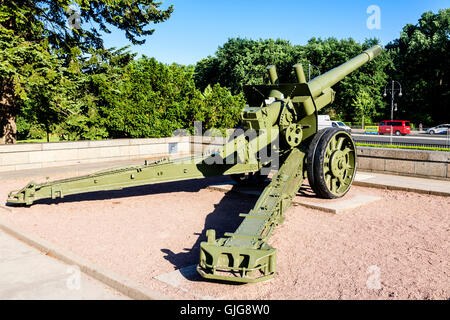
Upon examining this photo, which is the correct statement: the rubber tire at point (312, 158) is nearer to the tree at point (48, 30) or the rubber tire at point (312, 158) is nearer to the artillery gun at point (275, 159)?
the artillery gun at point (275, 159)

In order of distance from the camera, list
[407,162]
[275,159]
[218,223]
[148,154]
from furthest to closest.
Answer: [148,154]
[407,162]
[275,159]
[218,223]

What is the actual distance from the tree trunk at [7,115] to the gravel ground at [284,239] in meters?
6.31

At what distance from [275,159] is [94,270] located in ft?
14.8

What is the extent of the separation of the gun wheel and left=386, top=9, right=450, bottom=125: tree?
143 ft

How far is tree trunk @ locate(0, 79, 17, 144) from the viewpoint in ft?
48.7

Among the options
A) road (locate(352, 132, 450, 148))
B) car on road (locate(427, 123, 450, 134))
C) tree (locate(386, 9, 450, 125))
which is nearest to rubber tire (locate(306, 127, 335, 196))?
road (locate(352, 132, 450, 148))

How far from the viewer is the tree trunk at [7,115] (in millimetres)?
14836

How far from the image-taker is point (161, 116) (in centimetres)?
1891

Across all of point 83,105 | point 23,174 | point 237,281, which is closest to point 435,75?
point 83,105

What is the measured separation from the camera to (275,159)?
8.16m

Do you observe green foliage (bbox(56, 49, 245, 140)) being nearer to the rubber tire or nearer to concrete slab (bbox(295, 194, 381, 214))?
the rubber tire

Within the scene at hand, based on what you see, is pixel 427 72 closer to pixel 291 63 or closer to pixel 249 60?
pixel 291 63

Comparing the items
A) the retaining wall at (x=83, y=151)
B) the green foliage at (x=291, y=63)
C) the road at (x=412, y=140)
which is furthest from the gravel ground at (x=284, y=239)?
the green foliage at (x=291, y=63)

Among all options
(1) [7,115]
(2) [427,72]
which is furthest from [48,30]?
(2) [427,72]
